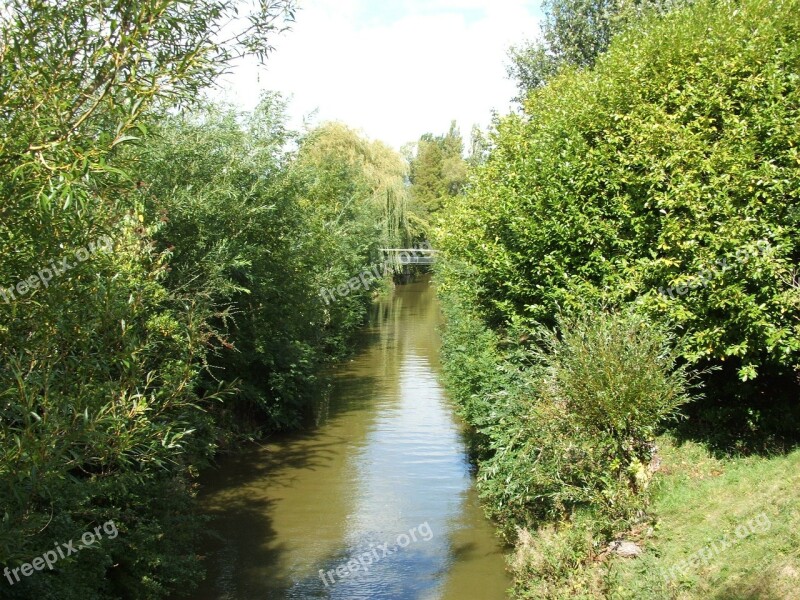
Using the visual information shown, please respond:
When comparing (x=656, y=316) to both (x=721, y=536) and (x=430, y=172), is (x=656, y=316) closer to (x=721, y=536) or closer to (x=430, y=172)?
(x=721, y=536)

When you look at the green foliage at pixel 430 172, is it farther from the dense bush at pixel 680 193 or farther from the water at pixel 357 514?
the dense bush at pixel 680 193

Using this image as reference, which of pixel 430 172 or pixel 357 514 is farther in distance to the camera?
pixel 430 172

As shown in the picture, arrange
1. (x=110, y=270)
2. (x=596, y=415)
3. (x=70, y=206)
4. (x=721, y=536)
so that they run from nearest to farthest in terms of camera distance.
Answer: (x=70, y=206)
(x=110, y=270)
(x=721, y=536)
(x=596, y=415)

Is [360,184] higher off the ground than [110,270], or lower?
higher

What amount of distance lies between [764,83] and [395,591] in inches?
354

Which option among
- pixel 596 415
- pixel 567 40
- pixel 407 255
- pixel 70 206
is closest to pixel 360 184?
pixel 567 40

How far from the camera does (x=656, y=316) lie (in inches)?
419

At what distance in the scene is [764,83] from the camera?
10406 mm

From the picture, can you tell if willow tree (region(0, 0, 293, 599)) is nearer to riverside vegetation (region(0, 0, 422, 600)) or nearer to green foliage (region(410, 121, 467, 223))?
riverside vegetation (region(0, 0, 422, 600))

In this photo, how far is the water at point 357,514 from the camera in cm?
1076

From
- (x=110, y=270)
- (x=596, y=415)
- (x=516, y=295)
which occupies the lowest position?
(x=596, y=415)

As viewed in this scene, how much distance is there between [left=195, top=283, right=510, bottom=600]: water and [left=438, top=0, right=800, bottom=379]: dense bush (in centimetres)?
408

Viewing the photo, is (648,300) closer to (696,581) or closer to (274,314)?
(696,581)

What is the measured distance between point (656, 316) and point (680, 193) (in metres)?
1.81
